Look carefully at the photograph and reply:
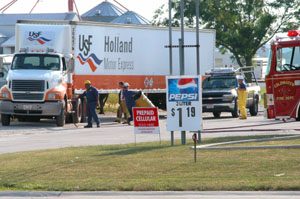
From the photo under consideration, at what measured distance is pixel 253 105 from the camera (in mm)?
34406

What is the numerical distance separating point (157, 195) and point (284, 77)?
37.0ft

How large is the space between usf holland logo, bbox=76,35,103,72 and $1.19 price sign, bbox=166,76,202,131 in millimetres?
15267

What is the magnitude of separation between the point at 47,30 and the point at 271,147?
15.2 meters

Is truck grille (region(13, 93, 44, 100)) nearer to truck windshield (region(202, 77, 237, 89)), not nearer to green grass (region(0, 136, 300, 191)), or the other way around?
truck windshield (region(202, 77, 237, 89))

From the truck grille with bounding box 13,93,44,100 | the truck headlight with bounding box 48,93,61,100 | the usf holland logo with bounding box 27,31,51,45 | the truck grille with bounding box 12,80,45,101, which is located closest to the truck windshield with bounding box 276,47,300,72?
the truck headlight with bounding box 48,93,61,100

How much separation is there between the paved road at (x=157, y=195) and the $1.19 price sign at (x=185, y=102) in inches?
207

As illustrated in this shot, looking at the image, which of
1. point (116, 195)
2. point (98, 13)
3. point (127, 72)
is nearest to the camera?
point (116, 195)

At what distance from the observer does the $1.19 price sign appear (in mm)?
15523

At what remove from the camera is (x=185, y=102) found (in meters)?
15.6

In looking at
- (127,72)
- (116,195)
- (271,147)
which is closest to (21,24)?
(127,72)

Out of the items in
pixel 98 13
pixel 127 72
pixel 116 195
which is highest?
pixel 98 13

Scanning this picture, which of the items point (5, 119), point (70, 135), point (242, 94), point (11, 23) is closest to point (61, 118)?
point (5, 119)

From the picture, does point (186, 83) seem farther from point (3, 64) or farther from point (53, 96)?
point (3, 64)

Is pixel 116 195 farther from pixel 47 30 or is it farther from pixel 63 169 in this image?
pixel 47 30
